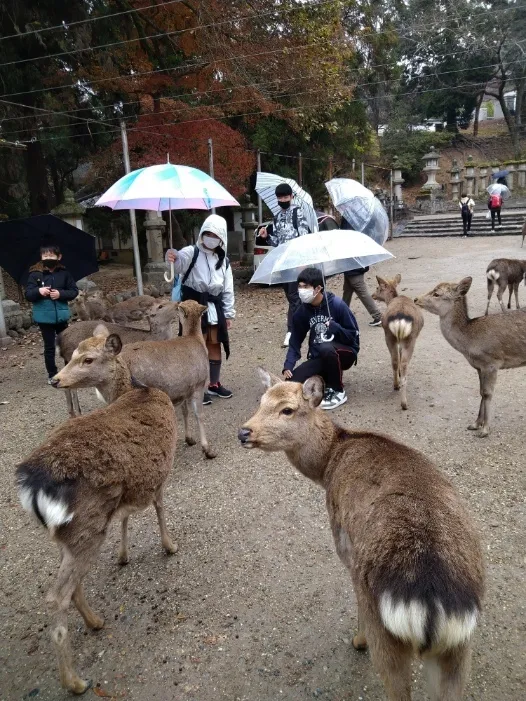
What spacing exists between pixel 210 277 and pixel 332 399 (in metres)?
1.84

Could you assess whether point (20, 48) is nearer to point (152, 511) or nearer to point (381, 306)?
point (381, 306)

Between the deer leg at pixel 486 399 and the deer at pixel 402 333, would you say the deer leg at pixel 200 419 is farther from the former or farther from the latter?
the deer leg at pixel 486 399

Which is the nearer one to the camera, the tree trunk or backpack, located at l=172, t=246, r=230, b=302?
backpack, located at l=172, t=246, r=230, b=302

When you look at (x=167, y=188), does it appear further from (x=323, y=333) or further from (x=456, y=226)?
(x=456, y=226)

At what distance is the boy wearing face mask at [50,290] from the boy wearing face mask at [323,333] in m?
2.73

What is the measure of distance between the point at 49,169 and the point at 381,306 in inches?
485

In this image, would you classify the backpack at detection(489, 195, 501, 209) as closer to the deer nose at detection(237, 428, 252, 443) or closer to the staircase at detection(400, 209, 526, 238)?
the staircase at detection(400, 209, 526, 238)

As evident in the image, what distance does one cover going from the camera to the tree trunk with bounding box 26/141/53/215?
13.4m

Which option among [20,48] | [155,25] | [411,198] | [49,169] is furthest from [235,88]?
[411,198]

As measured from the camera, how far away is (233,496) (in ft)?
13.9

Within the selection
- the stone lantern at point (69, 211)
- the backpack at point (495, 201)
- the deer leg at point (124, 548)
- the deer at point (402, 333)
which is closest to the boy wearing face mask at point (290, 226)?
the deer at point (402, 333)

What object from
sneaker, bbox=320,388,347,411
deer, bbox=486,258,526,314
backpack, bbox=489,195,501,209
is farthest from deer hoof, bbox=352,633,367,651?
backpack, bbox=489,195,501,209

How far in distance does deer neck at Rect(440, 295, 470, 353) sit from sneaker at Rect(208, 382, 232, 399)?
8.13 feet

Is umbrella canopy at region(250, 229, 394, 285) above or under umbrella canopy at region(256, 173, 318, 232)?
under
